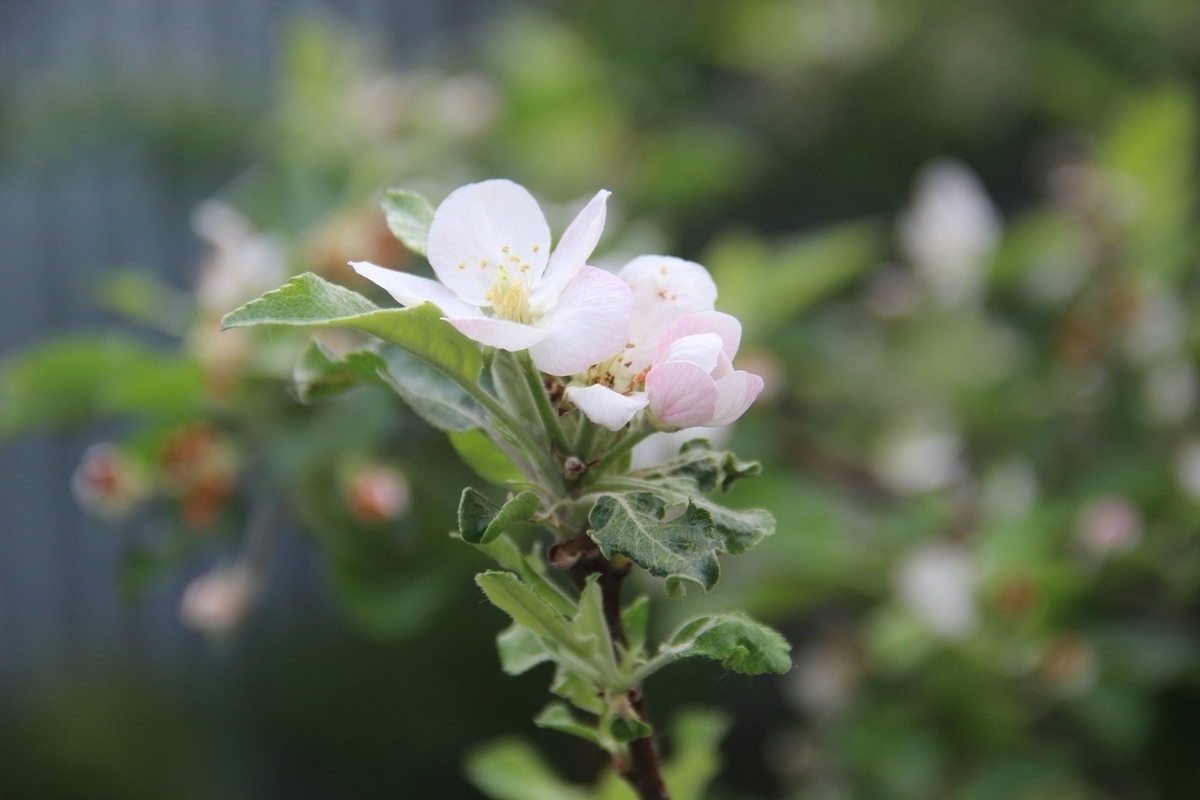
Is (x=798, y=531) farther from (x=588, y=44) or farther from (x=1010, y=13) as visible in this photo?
(x=1010, y=13)

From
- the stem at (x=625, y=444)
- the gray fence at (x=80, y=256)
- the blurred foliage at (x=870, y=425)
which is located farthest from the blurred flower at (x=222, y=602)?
the gray fence at (x=80, y=256)

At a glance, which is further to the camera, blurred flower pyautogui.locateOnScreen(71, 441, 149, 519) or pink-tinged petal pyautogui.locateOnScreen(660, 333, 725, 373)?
blurred flower pyautogui.locateOnScreen(71, 441, 149, 519)

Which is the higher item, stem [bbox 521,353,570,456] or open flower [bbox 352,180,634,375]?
open flower [bbox 352,180,634,375]

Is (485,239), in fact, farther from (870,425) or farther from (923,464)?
(870,425)

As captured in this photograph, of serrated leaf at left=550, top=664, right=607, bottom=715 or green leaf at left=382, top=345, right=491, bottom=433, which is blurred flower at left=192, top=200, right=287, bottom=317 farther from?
serrated leaf at left=550, top=664, right=607, bottom=715

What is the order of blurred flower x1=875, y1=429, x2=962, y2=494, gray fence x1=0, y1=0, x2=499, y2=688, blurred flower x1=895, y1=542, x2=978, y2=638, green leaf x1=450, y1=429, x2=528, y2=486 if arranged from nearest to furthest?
green leaf x1=450, y1=429, x2=528, y2=486
blurred flower x1=895, y1=542, x2=978, y2=638
blurred flower x1=875, y1=429, x2=962, y2=494
gray fence x1=0, y1=0, x2=499, y2=688

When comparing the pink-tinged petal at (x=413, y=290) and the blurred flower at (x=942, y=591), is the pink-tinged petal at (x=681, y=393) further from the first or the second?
the blurred flower at (x=942, y=591)

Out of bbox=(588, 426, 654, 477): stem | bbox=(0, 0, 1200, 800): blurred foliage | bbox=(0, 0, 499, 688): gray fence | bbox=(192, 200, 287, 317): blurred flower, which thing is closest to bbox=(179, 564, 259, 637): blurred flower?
bbox=(0, 0, 1200, 800): blurred foliage

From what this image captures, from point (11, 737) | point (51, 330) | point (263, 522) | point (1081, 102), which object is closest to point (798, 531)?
point (263, 522)

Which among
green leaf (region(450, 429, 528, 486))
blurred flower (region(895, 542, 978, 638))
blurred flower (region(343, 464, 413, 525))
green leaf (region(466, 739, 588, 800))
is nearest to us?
green leaf (region(450, 429, 528, 486))
